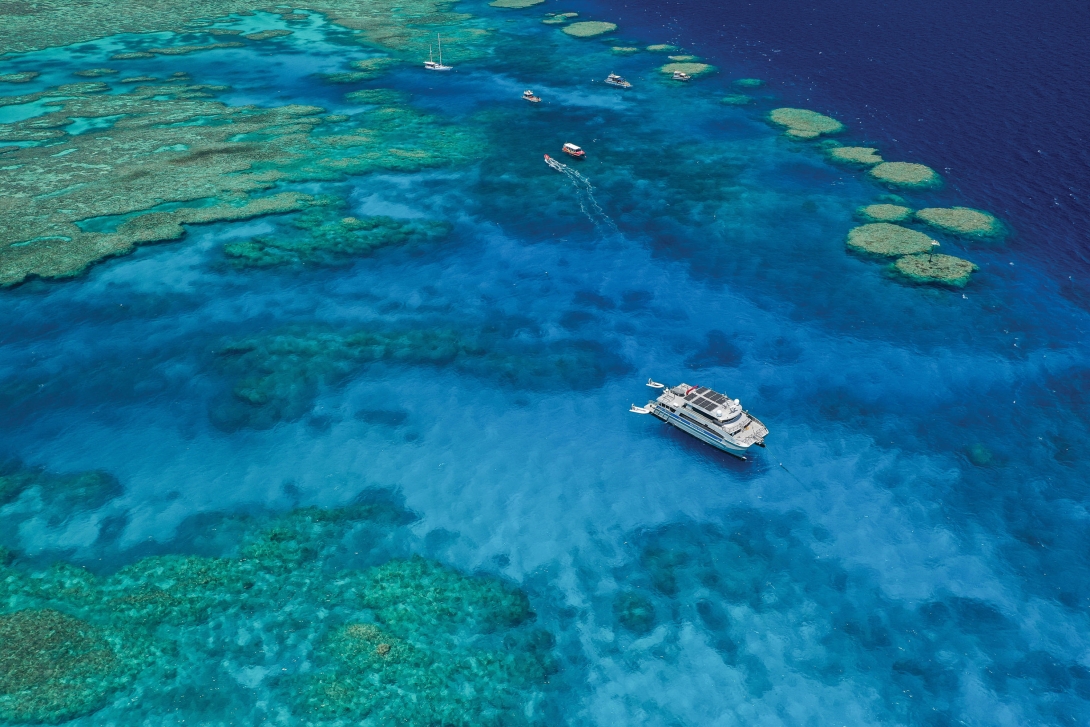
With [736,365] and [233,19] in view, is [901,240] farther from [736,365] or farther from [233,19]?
[233,19]

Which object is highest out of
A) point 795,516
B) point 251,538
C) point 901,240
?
point 901,240

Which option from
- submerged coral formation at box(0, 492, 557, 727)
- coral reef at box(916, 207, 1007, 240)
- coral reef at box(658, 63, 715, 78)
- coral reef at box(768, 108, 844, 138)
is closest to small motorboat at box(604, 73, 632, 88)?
coral reef at box(658, 63, 715, 78)

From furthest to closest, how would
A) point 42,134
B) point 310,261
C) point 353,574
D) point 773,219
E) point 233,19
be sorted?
point 233,19 < point 42,134 < point 773,219 < point 310,261 < point 353,574

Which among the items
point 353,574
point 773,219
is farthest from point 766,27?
point 353,574

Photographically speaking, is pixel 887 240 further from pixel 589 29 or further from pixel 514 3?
pixel 514 3

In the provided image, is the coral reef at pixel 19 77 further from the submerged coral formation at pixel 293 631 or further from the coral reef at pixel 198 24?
the submerged coral formation at pixel 293 631

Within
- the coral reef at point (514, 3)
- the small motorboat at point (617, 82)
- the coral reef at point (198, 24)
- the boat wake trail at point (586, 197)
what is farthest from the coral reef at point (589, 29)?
the boat wake trail at point (586, 197)

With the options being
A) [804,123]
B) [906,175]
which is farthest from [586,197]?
[906,175]
